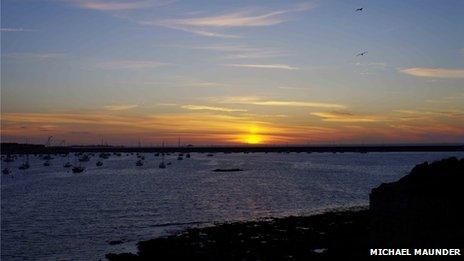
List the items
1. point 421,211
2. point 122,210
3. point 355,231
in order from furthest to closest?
point 122,210, point 355,231, point 421,211

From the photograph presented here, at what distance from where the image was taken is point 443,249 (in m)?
23.6

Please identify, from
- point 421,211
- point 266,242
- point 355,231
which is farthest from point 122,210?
point 421,211

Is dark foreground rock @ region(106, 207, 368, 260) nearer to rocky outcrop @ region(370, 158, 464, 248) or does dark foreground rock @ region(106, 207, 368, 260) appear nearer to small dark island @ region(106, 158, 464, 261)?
small dark island @ region(106, 158, 464, 261)

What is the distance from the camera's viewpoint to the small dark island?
24438mm

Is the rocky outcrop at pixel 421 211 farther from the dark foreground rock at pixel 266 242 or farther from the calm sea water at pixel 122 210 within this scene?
the calm sea water at pixel 122 210

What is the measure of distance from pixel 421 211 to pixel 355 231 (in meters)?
14.2

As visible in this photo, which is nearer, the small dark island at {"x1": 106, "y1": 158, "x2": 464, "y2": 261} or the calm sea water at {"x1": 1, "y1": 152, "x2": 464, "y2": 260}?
the small dark island at {"x1": 106, "y1": 158, "x2": 464, "y2": 261}

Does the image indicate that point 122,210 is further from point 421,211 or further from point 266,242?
point 421,211

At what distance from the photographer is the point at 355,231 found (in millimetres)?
38531

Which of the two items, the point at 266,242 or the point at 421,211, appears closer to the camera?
the point at 421,211

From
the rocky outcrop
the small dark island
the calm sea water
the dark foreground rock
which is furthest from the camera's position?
the calm sea water

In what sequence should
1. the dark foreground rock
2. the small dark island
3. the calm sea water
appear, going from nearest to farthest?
the small dark island
the dark foreground rock
the calm sea water

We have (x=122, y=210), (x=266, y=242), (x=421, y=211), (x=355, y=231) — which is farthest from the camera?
(x=122, y=210)

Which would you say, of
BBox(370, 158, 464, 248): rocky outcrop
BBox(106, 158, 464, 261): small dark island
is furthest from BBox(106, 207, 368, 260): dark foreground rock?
BBox(370, 158, 464, 248): rocky outcrop
